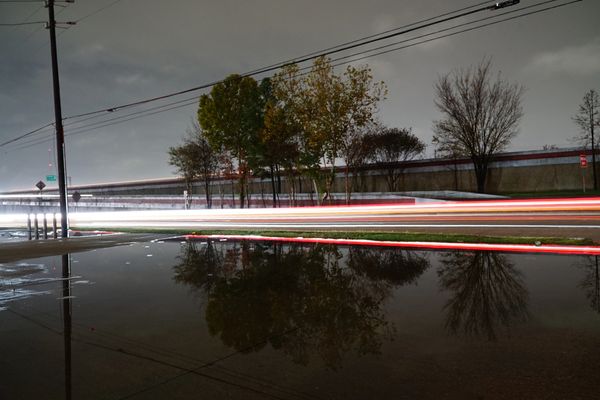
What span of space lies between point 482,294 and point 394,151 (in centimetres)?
4377

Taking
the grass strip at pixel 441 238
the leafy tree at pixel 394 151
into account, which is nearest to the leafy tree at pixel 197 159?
the leafy tree at pixel 394 151

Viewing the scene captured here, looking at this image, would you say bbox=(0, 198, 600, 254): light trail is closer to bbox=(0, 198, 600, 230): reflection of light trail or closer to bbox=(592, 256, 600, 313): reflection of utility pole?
bbox=(0, 198, 600, 230): reflection of light trail

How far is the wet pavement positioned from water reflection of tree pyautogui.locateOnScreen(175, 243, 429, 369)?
4 centimetres

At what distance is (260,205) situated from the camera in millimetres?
53250

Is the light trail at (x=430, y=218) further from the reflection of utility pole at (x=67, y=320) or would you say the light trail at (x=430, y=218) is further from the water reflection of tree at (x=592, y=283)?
the reflection of utility pole at (x=67, y=320)

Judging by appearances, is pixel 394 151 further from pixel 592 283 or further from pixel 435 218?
pixel 592 283

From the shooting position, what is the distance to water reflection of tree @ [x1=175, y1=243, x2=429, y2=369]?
522cm

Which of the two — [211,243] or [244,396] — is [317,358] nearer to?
[244,396]

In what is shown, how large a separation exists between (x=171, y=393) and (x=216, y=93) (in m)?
38.6

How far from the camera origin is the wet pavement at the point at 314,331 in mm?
4020

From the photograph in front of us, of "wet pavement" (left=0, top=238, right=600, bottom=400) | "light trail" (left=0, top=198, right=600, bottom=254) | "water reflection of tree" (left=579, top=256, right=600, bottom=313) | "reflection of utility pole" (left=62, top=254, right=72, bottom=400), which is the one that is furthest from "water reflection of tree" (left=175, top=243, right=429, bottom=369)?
"light trail" (left=0, top=198, right=600, bottom=254)

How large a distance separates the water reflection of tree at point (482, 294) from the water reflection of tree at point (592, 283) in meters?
0.86

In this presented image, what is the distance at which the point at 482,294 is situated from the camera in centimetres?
695

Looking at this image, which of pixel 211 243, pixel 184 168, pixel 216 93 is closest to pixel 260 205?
pixel 184 168
